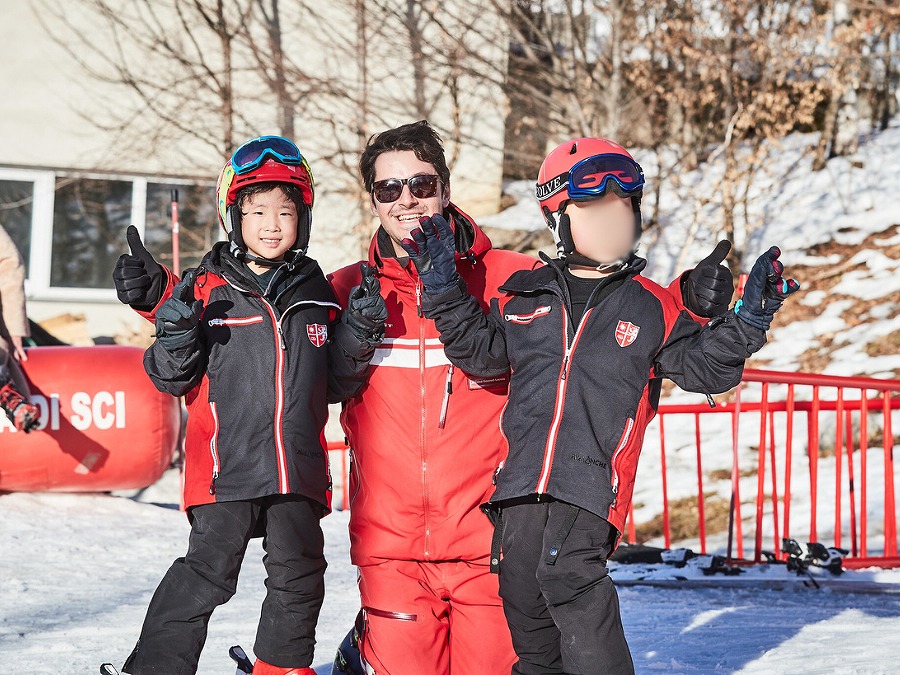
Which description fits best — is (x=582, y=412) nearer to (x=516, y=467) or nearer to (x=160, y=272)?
(x=516, y=467)

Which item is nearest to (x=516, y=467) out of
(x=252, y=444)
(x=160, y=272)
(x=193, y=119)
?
(x=252, y=444)

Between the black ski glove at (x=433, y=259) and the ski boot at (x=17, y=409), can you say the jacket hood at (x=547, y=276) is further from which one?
the ski boot at (x=17, y=409)

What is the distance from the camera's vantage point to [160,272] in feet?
10.1

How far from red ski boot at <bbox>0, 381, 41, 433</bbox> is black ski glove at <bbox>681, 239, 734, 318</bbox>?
524cm

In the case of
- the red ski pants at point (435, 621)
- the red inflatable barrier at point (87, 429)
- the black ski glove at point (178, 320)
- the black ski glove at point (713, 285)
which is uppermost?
the black ski glove at point (713, 285)

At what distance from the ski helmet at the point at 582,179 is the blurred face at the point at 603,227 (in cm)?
2

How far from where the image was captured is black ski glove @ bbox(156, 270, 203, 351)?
2.87 m

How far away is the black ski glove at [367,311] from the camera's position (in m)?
2.93

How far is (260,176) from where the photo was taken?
321cm

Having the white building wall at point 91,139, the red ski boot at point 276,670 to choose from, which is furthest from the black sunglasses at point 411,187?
the white building wall at point 91,139

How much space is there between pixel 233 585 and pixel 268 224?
43.4 inches

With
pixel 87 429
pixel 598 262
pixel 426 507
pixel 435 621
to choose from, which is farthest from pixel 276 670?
pixel 87 429

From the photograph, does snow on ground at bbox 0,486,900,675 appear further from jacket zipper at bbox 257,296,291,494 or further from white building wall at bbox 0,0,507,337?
white building wall at bbox 0,0,507,337

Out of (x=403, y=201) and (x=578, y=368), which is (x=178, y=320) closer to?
(x=403, y=201)
